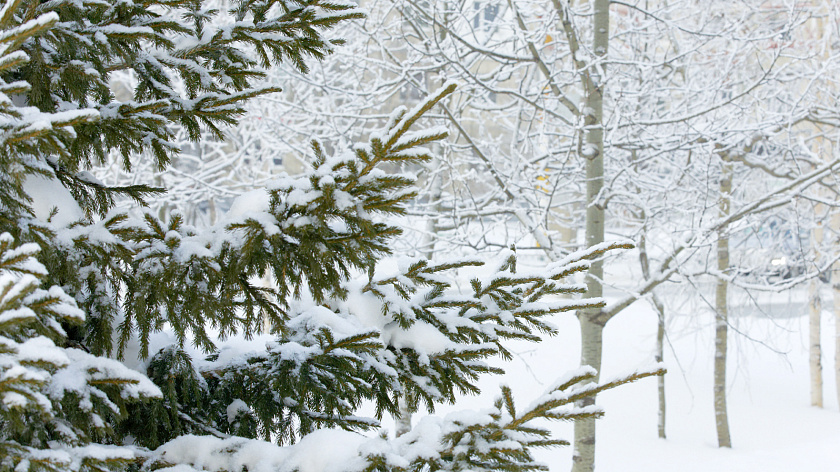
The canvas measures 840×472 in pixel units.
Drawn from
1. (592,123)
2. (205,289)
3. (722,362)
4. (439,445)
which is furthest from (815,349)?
(205,289)

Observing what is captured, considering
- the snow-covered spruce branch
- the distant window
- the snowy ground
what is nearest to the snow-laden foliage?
the snow-covered spruce branch

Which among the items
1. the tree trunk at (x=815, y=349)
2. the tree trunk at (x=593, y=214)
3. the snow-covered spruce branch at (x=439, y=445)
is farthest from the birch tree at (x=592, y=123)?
the snow-covered spruce branch at (x=439, y=445)

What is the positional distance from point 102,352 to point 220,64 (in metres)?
0.95

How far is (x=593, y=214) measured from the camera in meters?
4.79

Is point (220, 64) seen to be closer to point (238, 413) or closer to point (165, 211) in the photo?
point (238, 413)

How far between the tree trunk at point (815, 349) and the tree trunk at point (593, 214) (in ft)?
23.1

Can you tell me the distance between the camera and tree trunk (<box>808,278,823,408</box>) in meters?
10.0

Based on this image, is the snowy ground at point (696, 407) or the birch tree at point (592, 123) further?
the snowy ground at point (696, 407)

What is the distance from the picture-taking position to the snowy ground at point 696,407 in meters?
7.32

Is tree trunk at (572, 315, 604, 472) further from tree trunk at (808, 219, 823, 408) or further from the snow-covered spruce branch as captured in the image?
tree trunk at (808, 219, 823, 408)

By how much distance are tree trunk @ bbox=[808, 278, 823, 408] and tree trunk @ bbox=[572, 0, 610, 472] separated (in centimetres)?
704

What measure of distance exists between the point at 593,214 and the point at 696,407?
23.0 feet

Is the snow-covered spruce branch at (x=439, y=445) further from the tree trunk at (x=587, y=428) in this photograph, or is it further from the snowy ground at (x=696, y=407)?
the snowy ground at (x=696, y=407)

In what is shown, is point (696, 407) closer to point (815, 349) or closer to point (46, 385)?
point (815, 349)
